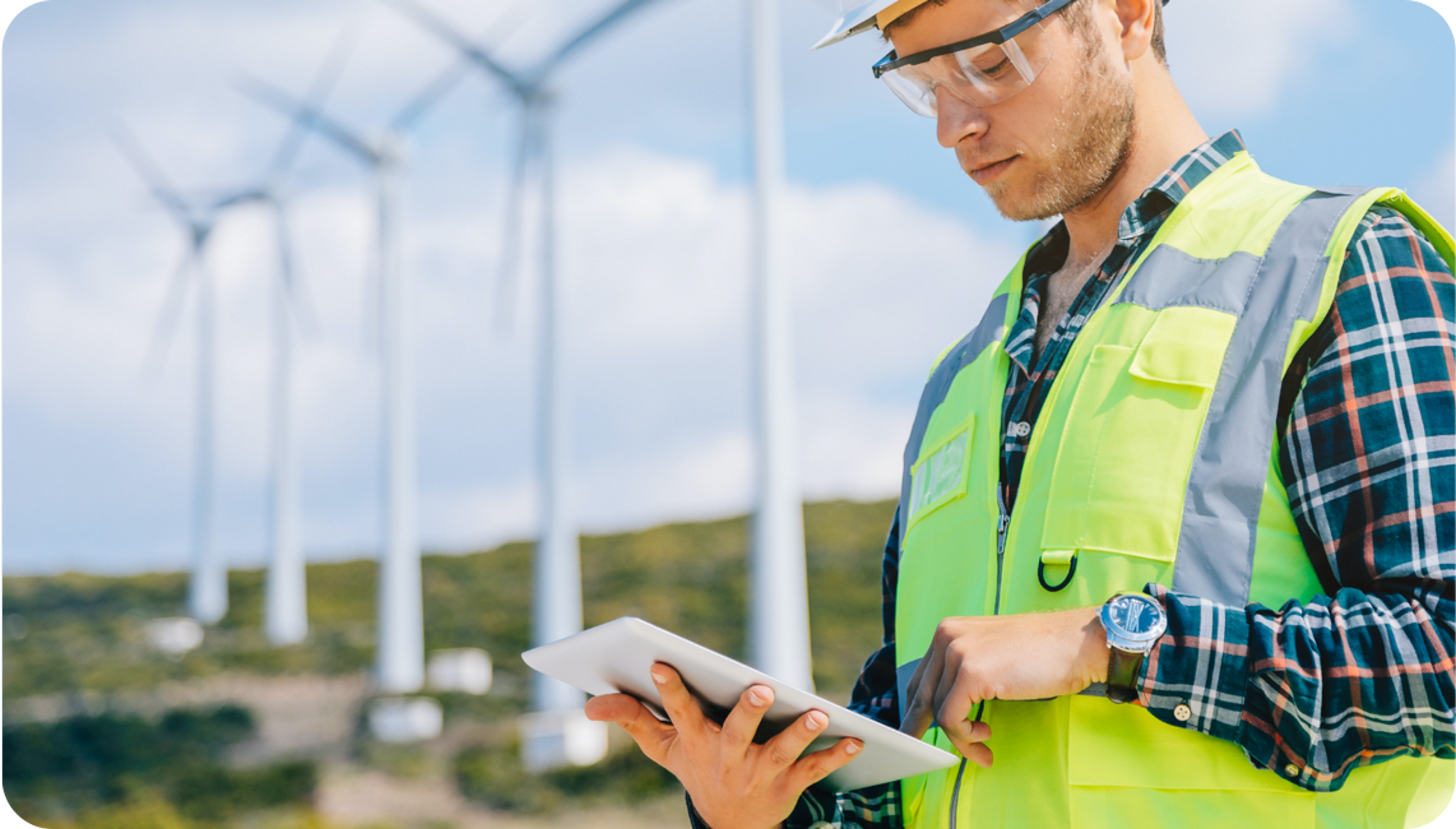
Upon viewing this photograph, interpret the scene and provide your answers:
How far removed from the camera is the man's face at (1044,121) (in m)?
2.29

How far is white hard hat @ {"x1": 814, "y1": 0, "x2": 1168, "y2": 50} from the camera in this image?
94.8 inches

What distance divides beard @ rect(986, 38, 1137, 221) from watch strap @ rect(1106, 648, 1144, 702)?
0.94 metres

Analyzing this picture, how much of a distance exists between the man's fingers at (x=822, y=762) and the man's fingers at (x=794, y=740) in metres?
0.02

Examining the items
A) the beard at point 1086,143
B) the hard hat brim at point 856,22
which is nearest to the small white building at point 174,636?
the hard hat brim at point 856,22

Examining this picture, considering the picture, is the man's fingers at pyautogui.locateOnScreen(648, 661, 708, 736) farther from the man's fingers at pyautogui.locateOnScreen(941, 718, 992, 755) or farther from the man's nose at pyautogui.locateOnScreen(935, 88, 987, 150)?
the man's nose at pyautogui.locateOnScreen(935, 88, 987, 150)

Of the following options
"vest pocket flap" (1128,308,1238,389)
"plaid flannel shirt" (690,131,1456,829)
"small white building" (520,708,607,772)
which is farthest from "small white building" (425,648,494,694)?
"plaid flannel shirt" (690,131,1456,829)

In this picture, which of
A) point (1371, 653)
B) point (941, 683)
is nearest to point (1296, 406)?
point (1371, 653)

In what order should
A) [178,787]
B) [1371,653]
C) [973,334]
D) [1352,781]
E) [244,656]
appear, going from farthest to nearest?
[244,656]
[178,787]
[973,334]
[1352,781]
[1371,653]

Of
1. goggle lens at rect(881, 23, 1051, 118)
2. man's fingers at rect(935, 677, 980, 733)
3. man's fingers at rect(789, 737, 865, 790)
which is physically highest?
goggle lens at rect(881, 23, 1051, 118)

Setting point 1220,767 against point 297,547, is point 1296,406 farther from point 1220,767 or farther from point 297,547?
point 297,547

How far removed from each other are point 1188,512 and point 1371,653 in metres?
0.30

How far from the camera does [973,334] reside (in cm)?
268

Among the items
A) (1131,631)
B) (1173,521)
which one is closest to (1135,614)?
(1131,631)

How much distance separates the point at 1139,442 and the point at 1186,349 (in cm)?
16
